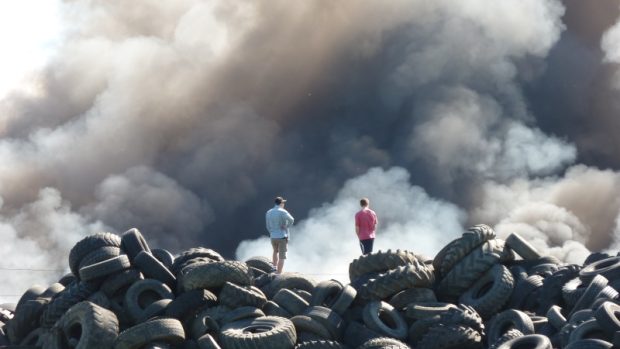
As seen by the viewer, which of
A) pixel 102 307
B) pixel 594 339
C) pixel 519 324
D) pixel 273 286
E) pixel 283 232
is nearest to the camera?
pixel 594 339

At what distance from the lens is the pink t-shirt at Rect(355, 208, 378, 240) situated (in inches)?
900

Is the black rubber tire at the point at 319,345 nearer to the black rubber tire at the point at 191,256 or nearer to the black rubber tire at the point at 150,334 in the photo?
the black rubber tire at the point at 150,334

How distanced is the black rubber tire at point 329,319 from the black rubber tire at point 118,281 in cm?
359

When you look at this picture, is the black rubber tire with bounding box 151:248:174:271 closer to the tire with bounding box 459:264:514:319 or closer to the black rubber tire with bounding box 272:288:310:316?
the black rubber tire with bounding box 272:288:310:316

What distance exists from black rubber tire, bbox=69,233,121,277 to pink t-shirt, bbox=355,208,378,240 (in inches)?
203

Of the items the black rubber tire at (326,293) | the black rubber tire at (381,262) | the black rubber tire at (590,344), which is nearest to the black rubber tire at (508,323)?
the black rubber tire at (590,344)

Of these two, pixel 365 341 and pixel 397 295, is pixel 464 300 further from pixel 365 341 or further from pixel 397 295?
pixel 365 341

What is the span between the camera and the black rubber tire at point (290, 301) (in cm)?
1958

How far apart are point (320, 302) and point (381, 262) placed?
1575mm

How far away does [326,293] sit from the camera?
65.1ft

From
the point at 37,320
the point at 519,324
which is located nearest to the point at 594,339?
the point at 519,324

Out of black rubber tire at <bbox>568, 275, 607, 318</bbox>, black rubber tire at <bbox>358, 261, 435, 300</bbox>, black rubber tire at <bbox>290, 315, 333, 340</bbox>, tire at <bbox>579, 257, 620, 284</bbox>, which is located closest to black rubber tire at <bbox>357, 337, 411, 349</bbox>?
black rubber tire at <bbox>290, 315, 333, 340</bbox>

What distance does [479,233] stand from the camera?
67.7 ft

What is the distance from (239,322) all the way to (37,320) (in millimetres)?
4434
